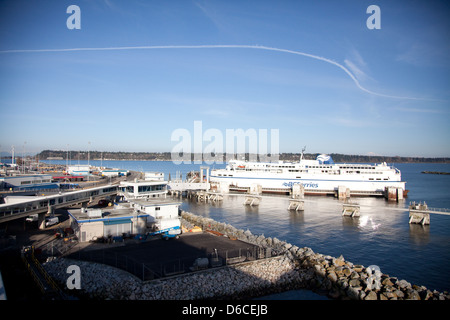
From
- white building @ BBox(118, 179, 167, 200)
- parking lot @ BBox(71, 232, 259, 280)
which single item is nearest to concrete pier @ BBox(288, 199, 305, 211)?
white building @ BBox(118, 179, 167, 200)

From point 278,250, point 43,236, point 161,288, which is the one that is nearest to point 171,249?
point 161,288

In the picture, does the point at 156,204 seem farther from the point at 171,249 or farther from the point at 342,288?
the point at 342,288

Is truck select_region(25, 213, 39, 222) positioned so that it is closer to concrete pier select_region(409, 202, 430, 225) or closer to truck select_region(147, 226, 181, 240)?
truck select_region(147, 226, 181, 240)

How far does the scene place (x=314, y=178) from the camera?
6338 cm

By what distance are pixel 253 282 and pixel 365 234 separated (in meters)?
18.5

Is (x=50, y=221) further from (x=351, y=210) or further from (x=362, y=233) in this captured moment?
(x=351, y=210)

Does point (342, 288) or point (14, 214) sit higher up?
point (14, 214)

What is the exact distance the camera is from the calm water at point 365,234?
21653 millimetres

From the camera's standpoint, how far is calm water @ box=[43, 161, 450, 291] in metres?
21.7

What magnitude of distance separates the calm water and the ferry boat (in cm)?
1256

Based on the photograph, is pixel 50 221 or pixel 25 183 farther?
pixel 25 183

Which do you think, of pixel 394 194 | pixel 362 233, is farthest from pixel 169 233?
pixel 394 194
